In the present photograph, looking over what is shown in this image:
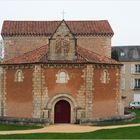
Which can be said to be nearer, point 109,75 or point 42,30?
point 109,75

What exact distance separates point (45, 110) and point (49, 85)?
211cm

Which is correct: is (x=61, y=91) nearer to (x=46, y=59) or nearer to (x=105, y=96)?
(x=46, y=59)

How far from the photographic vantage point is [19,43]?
45.2 metres

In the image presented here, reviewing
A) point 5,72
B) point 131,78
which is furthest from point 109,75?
point 131,78

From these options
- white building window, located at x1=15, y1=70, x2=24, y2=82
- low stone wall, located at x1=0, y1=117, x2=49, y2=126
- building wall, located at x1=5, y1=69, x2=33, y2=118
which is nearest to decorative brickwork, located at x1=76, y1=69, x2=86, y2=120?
low stone wall, located at x1=0, y1=117, x2=49, y2=126

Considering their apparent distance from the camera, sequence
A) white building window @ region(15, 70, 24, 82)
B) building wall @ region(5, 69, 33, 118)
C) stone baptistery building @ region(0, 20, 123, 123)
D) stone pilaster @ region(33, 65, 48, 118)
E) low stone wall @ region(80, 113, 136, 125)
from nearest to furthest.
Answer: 1. low stone wall @ region(80, 113, 136, 125)
2. stone pilaster @ region(33, 65, 48, 118)
3. stone baptistery building @ region(0, 20, 123, 123)
4. building wall @ region(5, 69, 33, 118)
5. white building window @ region(15, 70, 24, 82)

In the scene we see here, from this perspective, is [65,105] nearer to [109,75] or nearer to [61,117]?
[61,117]

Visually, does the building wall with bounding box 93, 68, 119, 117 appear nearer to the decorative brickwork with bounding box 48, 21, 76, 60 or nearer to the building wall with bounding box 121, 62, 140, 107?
the decorative brickwork with bounding box 48, 21, 76, 60

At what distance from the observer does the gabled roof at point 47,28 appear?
149ft

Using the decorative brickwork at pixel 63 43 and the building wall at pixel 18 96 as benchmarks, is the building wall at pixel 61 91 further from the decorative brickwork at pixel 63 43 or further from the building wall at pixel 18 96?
the decorative brickwork at pixel 63 43

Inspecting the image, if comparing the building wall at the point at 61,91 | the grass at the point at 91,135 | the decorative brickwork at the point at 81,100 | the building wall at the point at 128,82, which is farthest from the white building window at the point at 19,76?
the building wall at the point at 128,82

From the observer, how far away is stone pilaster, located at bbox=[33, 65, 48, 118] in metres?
37.2

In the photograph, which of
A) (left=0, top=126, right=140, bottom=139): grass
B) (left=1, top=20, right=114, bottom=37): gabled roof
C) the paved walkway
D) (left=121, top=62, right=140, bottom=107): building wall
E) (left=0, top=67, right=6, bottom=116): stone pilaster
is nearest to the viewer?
(left=0, top=126, right=140, bottom=139): grass

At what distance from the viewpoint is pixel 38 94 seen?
37.3 m
